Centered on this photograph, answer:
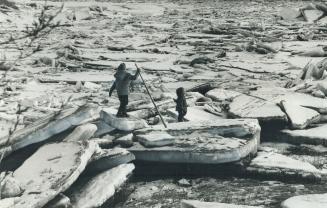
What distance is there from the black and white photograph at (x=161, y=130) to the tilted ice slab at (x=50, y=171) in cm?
1

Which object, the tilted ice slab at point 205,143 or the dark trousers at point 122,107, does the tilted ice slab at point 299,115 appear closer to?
the tilted ice slab at point 205,143

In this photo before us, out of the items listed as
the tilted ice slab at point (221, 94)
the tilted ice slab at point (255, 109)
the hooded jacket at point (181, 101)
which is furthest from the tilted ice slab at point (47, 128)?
the tilted ice slab at point (221, 94)

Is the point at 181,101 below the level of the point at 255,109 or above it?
above

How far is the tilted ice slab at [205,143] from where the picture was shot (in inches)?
232

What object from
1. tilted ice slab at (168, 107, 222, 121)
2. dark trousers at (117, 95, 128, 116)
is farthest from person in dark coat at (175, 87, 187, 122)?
dark trousers at (117, 95, 128, 116)

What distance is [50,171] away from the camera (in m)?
5.11

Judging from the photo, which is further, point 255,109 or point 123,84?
point 255,109

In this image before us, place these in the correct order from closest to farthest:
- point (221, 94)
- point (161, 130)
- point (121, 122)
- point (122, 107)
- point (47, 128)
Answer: point (47, 128), point (161, 130), point (121, 122), point (122, 107), point (221, 94)

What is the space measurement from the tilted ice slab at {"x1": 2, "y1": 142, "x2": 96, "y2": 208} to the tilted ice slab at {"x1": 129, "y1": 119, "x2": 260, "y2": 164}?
31.8 inches

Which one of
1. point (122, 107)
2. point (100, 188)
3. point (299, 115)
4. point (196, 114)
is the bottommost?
point (100, 188)

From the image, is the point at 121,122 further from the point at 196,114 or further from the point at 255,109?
the point at 255,109

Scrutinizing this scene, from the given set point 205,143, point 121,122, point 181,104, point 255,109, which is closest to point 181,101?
point 181,104

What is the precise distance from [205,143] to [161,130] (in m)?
0.65

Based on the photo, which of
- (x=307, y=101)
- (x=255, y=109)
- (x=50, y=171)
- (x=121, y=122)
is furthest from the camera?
(x=307, y=101)
